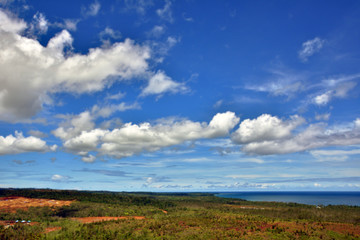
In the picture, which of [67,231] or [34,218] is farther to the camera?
[34,218]

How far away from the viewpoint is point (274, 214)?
10725 centimetres

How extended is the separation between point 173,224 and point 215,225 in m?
11.6

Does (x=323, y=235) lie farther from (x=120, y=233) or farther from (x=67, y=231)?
(x=67, y=231)

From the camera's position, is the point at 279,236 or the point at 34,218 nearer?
the point at 279,236

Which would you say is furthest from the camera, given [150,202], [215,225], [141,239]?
[150,202]

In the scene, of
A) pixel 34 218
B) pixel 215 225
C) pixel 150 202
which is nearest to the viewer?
pixel 215 225

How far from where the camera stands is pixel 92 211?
354 ft

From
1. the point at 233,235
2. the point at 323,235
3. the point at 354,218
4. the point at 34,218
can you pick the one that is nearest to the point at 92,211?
the point at 34,218

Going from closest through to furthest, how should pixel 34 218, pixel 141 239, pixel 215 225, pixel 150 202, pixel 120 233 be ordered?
pixel 141 239 → pixel 120 233 → pixel 215 225 → pixel 34 218 → pixel 150 202

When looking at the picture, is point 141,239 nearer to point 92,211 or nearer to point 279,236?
point 279,236

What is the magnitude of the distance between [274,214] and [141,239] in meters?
74.8

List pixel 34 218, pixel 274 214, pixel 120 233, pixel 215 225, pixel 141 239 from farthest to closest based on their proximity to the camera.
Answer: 1. pixel 274 214
2. pixel 34 218
3. pixel 215 225
4. pixel 120 233
5. pixel 141 239

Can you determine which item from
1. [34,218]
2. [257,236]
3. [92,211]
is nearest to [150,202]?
[92,211]

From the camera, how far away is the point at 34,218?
90688 millimetres
